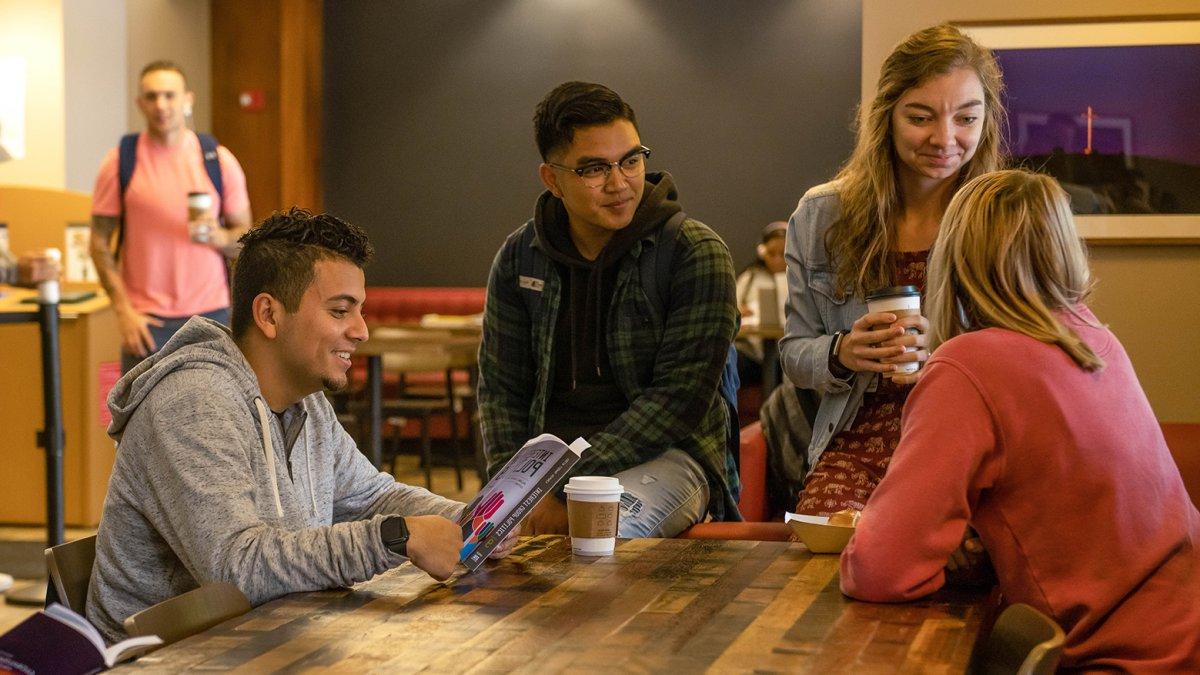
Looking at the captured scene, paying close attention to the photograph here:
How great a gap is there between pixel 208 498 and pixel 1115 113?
3.19m

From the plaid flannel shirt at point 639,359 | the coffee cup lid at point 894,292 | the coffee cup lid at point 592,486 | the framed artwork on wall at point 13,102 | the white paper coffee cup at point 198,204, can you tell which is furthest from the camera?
the framed artwork on wall at point 13,102

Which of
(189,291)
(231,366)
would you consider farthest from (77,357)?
(231,366)

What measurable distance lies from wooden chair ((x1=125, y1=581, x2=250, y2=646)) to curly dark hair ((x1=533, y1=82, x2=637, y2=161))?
160 centimetres

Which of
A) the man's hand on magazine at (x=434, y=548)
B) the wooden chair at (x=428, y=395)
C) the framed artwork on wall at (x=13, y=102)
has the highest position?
the framed artwork on wall at (x=13, y=102)

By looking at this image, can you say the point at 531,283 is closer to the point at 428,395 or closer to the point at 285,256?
the point at 285,256

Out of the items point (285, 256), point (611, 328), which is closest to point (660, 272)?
point (611, 328)

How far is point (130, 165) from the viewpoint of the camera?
562 centimetres

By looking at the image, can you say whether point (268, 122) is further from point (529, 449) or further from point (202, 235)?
point (529, 449)

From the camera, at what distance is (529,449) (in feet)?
6.92

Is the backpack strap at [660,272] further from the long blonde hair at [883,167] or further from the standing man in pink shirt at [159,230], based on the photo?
the standing man in pink shirt at [159,230]

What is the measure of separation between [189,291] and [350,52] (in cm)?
545

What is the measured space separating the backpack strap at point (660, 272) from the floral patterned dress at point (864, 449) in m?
0.56

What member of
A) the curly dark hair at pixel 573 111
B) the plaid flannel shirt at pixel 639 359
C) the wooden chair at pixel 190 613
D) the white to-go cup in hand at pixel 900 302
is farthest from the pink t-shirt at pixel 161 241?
the wooden chair at pixel 190 613

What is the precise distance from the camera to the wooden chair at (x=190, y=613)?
173cm
